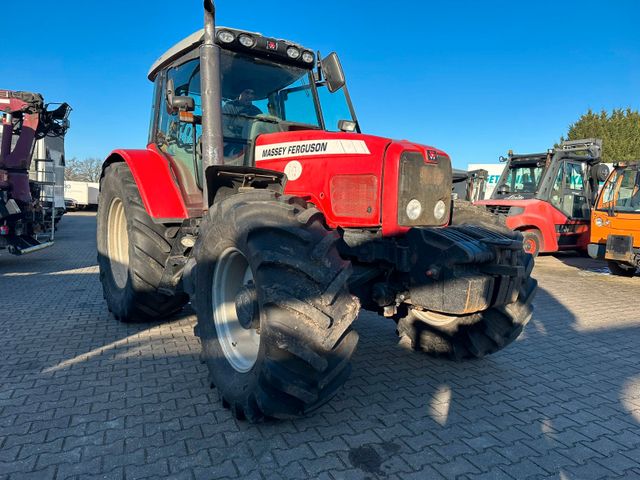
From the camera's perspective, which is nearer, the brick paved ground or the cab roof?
the brick paved ground

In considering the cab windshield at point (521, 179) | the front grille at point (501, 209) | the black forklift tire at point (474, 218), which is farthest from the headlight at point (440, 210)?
the cab windshield at point (521, 179)

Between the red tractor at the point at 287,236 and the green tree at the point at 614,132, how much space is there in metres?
27.8

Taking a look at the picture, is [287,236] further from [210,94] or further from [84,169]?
[84,169]

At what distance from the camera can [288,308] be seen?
7.42 ft

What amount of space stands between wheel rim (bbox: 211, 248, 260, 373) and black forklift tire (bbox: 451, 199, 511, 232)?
1720 mm

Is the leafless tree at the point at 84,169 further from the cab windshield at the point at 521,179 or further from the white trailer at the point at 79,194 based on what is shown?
the cab windshield at the point at 521,179

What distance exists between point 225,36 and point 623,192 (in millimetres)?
8485

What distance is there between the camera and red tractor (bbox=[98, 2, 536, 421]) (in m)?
2.31

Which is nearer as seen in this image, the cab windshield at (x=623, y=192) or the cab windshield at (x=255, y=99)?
the cab windshield at (x=255, y=99)

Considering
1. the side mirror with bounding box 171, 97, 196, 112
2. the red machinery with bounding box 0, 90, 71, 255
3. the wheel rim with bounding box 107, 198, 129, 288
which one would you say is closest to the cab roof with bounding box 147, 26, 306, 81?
the side mirror with bounding box 171, 97, 196, 112

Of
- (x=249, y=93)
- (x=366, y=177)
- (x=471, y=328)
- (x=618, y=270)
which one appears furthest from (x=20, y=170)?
(x=618, y=270)

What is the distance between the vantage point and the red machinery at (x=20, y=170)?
769 cm

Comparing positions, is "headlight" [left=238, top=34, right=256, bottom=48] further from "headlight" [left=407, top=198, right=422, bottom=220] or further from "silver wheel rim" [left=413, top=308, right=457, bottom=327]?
"silver wheel rim" [left=413, top=308, right=457, bottom=327]

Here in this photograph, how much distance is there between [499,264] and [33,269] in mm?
8250
